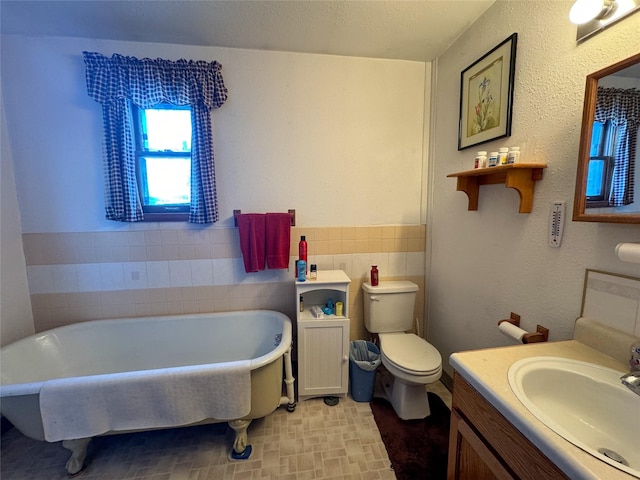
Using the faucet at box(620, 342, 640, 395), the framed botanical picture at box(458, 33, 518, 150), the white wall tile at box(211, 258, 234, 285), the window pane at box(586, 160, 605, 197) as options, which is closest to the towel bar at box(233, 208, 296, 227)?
the white wall tile at box(211, 258, 234, 285)

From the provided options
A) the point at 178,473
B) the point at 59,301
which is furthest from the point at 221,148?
the point at 178,473

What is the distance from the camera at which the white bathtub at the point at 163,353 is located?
1418 millimetres

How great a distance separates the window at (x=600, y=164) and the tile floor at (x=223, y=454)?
1592mm

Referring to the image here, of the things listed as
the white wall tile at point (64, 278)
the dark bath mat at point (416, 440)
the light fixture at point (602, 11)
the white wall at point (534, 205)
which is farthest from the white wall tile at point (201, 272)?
the light fixture at point (602, 11)

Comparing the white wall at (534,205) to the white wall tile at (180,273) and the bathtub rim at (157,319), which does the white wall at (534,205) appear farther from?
the white wall tile at (180,273)

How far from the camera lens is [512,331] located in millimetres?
1339

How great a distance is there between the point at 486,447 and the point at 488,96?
68.4 inches

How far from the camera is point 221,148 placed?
197 centimetres

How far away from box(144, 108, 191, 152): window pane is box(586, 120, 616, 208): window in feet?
7.41

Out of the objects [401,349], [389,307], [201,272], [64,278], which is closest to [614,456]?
[401,349]

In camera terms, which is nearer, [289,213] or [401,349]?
[401,349]

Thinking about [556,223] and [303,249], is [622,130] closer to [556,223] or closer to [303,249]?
[556,223]

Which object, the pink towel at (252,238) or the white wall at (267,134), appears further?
the pink towel at (252,238)

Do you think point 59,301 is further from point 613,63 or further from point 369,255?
point 613,63
